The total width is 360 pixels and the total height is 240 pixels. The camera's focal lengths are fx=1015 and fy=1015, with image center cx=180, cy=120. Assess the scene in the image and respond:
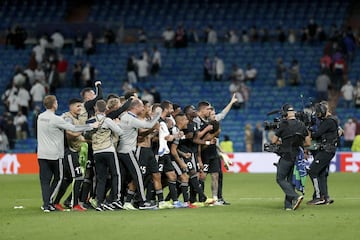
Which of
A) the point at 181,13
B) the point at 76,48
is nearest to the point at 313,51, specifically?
the point at 181,13

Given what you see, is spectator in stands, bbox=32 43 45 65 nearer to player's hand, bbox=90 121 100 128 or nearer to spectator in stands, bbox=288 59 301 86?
spectator in stands, bbox=288 59 301 86

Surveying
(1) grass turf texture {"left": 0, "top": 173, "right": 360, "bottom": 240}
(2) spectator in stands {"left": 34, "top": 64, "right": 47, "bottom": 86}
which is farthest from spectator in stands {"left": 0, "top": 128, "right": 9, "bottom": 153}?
(1) grass turf texture {"left": 0, "top": 173, "right": 360, "bottom": 240}

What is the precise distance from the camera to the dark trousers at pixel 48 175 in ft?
66.1

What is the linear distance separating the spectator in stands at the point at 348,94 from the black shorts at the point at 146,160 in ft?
72.5

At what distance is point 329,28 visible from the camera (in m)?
46.9

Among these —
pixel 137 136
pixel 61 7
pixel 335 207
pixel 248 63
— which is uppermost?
pixel 61 7

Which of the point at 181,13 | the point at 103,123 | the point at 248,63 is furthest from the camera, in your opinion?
the point at 181,13

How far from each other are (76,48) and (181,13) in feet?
18.7

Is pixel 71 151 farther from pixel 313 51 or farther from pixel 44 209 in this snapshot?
pixel 313 51

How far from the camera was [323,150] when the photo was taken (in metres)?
22.0

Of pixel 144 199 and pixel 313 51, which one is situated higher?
pixel 313 51

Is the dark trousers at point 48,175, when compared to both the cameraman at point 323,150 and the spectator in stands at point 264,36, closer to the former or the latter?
the cameraman at point 323,150

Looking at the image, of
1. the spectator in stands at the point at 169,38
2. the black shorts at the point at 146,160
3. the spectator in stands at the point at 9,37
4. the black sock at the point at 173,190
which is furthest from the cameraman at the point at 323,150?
the spectator in stands at the point at 9,37

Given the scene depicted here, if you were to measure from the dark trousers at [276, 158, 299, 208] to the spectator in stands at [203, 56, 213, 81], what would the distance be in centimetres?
2410
